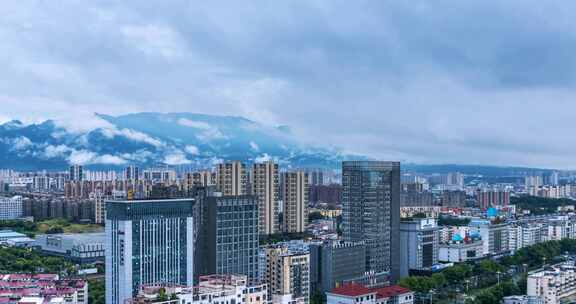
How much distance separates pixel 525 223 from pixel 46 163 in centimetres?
4062

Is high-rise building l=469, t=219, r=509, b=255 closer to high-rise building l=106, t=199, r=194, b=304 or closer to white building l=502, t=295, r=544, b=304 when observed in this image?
white building l=502, t=295, r=544, b=304

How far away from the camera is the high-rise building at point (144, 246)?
31.5ft

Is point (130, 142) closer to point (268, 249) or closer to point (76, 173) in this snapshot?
point (76, 173)

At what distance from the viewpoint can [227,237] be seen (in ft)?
36.2

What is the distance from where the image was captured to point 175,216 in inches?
405

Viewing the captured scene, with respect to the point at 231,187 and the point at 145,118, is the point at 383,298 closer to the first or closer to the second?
the point at 231,187

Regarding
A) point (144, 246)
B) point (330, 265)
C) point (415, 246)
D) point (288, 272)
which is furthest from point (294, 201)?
point (144, 246)

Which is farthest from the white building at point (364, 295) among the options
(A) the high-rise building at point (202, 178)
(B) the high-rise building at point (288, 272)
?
(A) the high-rise building at point (202, 178)

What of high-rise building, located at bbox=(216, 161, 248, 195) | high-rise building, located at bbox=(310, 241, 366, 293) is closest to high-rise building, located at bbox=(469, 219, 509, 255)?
high-rise building, located at bbox=(216, 161, 248, 195)

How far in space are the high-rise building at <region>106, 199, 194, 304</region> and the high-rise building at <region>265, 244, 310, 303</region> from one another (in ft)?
4.69

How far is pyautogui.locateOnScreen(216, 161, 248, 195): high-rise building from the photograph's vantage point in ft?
58.3

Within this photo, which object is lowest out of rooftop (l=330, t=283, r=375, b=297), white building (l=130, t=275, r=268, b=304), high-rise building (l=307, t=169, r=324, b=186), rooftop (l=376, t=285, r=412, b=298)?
rooftop (l=376, t=285, r=412, b=298)

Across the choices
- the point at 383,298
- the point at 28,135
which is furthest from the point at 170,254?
the point at 28,135

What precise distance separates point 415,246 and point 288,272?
476 cm
